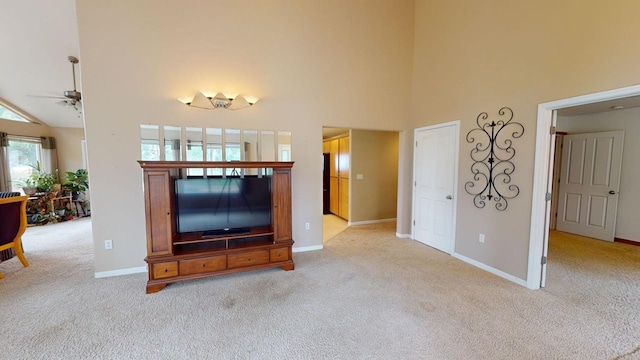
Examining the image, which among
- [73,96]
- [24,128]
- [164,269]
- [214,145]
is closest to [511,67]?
[214,145]

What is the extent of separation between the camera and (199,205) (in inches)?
119

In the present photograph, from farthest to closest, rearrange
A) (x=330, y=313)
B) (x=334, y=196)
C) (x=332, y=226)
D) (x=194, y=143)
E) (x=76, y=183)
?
(x=334, y=196) < (x=76, y=183) < (x=332, y=226) < (x=194, y=143) < (x=330, y=313)

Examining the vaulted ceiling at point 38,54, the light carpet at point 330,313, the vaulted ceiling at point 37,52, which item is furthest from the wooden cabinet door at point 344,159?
the vaulted ceiling at point 37,52

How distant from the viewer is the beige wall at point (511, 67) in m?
2.21

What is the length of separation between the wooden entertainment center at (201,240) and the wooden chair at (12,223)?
2109mm

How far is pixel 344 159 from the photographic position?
6020 millimetres

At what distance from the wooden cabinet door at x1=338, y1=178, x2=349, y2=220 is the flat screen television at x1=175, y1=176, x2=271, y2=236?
2.93 metres

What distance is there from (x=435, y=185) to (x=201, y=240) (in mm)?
3595

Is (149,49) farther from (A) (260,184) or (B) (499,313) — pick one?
(B) (499,313)

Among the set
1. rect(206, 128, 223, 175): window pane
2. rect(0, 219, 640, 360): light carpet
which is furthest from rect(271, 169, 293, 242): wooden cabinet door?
rect(206, 128, 223, 175): window pane

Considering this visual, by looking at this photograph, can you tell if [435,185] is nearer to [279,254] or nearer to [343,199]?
[343,199]

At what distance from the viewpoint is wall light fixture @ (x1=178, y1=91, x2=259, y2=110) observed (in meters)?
3.22

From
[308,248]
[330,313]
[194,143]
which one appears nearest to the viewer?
[330,313]

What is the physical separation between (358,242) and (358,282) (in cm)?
154
